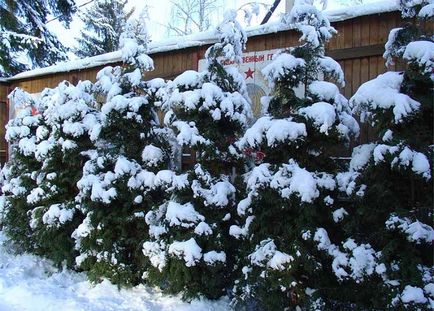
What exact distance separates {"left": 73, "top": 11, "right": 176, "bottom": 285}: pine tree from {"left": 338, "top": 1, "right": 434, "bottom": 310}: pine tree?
2267mm

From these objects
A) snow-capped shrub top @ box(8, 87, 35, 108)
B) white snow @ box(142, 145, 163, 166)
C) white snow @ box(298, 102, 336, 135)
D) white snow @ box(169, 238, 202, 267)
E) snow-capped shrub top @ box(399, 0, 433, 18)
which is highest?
snow-capped shrub top @ box(399, 0, 433, 18)

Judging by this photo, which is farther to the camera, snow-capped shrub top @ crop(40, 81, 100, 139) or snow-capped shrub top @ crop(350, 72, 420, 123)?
snow-capped shrub top @ crop(40, 81, 100, 139)

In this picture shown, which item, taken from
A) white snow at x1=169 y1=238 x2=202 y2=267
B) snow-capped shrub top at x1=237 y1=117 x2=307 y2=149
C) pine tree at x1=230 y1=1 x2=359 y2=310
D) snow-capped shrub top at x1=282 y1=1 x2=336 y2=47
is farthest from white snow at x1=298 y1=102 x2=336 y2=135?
white snow at x1=169 y1=238 x2=202 y2=267

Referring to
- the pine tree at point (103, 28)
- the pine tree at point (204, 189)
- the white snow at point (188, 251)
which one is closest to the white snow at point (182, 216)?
the pine tree at point (204, 189)

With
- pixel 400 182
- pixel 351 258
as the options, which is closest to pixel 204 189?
pixel 351 258

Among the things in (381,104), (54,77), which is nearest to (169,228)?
(381,104)

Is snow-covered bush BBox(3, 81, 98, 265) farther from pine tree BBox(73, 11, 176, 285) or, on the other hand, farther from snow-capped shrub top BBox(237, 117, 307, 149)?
snow-capped shrub top BBox(237, 117, 307, 149)

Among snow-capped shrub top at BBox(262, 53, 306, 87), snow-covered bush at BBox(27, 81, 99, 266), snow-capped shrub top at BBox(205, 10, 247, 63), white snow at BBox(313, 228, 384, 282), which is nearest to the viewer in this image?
white snow at BBox(313, 228, 384, 282)

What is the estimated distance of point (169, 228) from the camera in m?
Answer: 4.91

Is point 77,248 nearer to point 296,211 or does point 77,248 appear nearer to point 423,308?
point 296,211

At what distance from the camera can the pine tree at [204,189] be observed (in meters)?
4.71

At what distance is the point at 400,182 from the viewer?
378cm

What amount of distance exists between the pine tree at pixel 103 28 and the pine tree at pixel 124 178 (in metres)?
14.3

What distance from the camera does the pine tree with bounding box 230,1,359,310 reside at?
13.2 ft
